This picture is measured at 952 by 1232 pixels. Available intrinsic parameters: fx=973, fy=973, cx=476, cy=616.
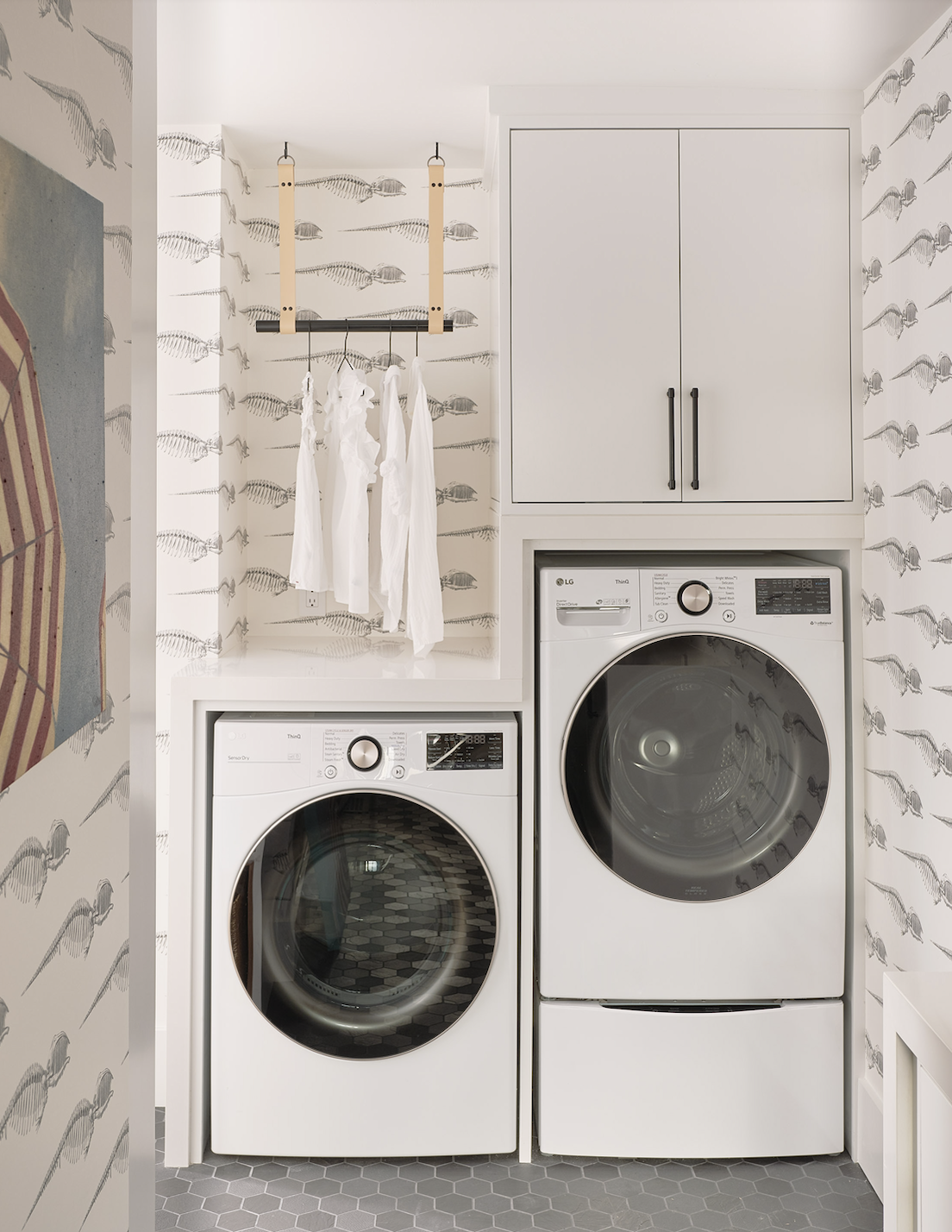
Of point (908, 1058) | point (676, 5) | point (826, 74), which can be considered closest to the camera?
point (908, 1058)

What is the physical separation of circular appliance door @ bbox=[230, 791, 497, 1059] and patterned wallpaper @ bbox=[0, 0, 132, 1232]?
0.82 metres

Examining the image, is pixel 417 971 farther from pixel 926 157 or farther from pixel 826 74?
pixel 826 74

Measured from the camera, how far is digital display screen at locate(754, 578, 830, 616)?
207 cm

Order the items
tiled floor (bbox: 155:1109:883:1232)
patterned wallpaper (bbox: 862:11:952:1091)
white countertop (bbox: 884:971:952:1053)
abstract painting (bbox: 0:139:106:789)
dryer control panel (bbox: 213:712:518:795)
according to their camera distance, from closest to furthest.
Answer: abstract painting (bbox: 0:139:106:789) < white countertop (bbox: 884:971:952:1053) < patterned wallpaper (bbox: 862:11:952:1091) < tiled floor (bbox: 155:1109:883:1232) < dryer control panel (bbox: 213:712:518:795)

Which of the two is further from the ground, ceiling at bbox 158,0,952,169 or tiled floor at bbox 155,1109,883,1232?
ceiling at bbox 158,0,952,169

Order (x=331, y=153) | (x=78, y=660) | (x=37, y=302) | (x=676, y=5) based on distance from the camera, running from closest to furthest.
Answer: (x=37, y=302), (x=78, y=660), (x=676, y=5), (x=331, y=153)

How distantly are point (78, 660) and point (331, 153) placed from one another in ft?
6.45

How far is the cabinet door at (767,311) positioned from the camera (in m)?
2.05

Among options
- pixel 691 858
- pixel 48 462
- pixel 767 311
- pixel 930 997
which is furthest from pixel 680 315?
pixel 48 462

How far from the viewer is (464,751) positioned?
2049mm

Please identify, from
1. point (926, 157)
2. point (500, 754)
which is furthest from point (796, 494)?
point (500, 754)

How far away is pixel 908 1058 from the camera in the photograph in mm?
1173

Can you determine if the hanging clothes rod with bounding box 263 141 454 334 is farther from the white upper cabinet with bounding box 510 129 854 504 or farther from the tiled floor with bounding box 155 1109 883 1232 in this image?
the tiled floor with bounding box 155 1109 883 1232

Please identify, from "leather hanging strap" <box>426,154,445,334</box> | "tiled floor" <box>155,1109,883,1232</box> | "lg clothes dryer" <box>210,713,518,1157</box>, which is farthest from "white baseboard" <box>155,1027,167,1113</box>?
"leather hanging strap" <box>426,154,445,334</box>
